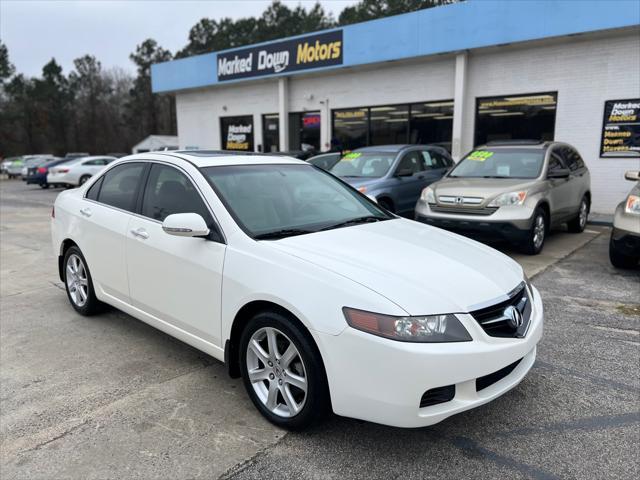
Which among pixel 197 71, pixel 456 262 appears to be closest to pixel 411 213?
pixel 456 262

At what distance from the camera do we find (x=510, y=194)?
23.7ft

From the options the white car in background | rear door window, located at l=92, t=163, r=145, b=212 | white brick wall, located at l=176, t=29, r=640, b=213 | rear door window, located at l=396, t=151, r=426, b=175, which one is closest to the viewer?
rear door window, located at l=92, t=163, r=145, b=212

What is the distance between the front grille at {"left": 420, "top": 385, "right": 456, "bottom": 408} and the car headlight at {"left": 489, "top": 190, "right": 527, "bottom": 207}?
5.25 metres

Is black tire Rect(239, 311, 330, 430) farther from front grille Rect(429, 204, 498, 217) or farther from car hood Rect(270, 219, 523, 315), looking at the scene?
front grille Rect(429, 204, 498, 217)

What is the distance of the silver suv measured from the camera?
7188 mm

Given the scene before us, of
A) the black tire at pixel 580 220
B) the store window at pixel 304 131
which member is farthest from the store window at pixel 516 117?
the store window at pixel 304 131

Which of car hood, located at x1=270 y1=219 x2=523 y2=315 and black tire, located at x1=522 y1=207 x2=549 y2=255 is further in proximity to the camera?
black tire, located at x1=522 y1=207 x2=549 y2=255

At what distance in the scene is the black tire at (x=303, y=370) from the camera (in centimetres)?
263

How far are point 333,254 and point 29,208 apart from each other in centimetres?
1566

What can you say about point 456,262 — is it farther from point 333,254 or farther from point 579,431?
point 579,431

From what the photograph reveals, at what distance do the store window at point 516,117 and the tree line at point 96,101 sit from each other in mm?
37961

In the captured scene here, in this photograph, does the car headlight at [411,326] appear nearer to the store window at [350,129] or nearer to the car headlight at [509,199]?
the car headlight at [509,199]

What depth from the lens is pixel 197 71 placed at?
65.9ft

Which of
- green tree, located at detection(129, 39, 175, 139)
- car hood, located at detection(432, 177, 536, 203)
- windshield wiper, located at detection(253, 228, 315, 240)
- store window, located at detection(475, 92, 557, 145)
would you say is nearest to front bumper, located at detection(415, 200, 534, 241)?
car hood, located at detection(432, 177, 536, 203)
